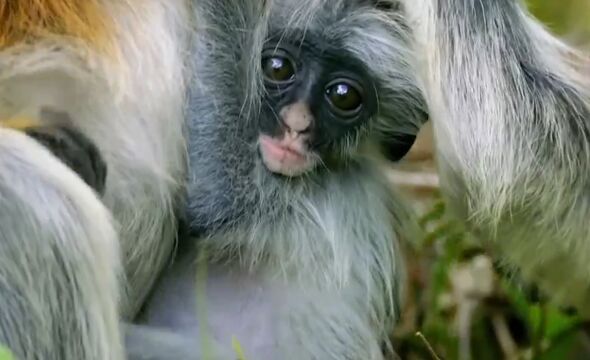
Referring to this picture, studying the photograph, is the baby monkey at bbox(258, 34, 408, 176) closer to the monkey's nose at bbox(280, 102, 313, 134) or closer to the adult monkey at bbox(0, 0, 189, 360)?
the monkey's nose at bbox(280, 102, 313, 134)

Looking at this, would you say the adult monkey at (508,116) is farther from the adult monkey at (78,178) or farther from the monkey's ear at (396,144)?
the adult monkey at (78,178)

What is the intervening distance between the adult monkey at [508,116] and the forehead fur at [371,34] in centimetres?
5

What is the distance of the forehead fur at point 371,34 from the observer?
7.07 ft

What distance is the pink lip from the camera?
2109 millimetres

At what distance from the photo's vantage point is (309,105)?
209cm

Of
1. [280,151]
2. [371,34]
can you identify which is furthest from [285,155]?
[371,34]

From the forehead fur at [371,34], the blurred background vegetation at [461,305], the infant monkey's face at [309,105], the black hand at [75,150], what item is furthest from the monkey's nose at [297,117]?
the blurred background vegetation at [461,305]

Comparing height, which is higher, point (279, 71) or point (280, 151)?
point (279, 71)

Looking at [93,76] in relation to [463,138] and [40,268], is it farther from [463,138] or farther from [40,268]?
[463,138]

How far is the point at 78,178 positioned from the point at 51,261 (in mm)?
128

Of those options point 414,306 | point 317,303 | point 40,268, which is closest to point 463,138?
point 317,303

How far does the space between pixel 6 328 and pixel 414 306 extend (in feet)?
4.05

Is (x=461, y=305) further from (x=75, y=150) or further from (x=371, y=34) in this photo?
(x=75, y=150)

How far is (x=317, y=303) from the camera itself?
226 centimetres
